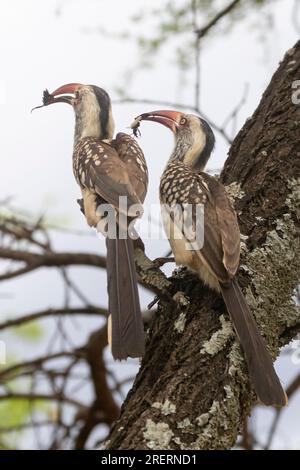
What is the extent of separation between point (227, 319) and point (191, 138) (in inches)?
39.6

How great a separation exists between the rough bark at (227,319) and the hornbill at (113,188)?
107 mm

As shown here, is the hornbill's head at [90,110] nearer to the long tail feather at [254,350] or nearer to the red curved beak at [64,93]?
the red curved beak at [64,93]

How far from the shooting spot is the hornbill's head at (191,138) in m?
3.21

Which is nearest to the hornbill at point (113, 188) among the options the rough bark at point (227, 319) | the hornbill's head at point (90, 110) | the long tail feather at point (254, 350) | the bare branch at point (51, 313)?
the hornbill's head at point (90, 110)

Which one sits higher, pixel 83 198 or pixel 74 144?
pixel 74 144

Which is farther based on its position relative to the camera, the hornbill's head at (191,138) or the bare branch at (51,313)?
the bare branch at (51,313)

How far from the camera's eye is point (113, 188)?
2777 mm

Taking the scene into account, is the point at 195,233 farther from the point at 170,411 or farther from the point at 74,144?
the point at 74,144

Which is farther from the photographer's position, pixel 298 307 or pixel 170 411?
pixel 298 307

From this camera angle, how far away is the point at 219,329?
7.84ft

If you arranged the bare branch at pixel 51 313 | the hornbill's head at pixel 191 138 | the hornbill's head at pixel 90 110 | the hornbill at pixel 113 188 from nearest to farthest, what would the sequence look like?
the hornbill at pixel 113 188 < the hornbill's head at pixel 191 138 < the hornbill's head at pixel 90 110 < the bare branch at pixel 51 313

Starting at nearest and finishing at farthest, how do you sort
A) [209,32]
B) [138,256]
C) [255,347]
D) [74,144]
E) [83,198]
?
1. [255,347]
2. [138,256]
3. [83,198]
4. [74,144]
5. [209,32]

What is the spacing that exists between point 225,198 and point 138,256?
0.34 m

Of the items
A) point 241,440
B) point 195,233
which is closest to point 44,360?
point 241,440
